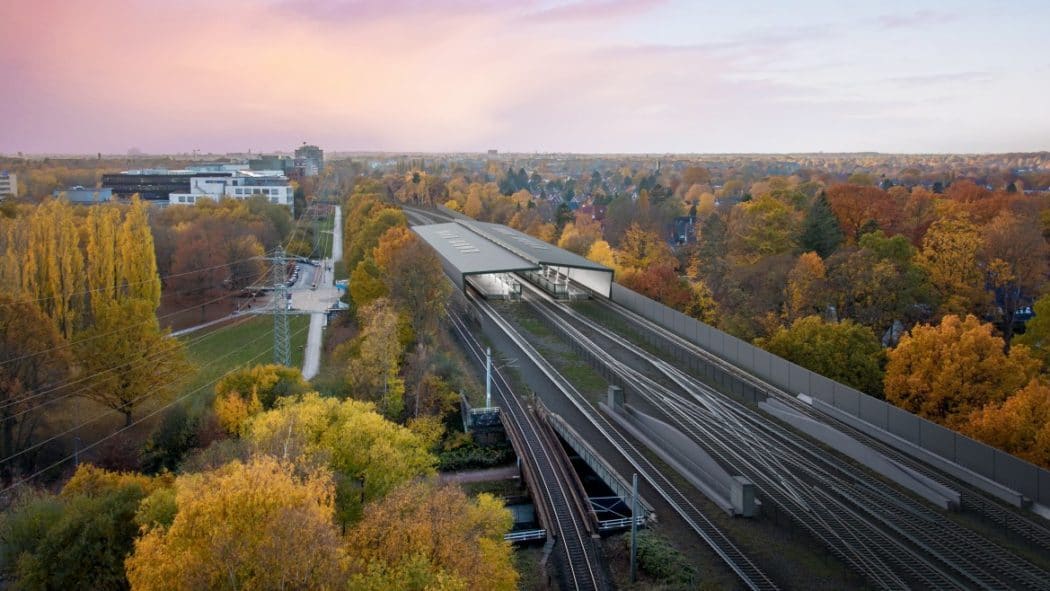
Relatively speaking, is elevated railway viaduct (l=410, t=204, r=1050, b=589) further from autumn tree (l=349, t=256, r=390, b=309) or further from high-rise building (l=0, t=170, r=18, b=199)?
high-rise building (l=0, t=170, r=18, b=199)

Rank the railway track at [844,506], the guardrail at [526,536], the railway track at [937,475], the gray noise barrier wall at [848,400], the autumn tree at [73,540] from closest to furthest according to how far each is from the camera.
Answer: the autumn tree at [73,540] → the railway track at [844,506] → the railway track at [937,475] → the guardrail at [526,536] → the gray noise barrier wall at [848,400]

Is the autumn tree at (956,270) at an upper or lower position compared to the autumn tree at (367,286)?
upper

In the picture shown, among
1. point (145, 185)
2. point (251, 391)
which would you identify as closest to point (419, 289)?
point (251, 391)

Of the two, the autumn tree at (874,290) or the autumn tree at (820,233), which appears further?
the autumn tree at (820,233)

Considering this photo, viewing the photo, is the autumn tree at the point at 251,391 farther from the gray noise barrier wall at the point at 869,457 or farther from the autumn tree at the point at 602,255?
the autumn tree at the point at 602,255

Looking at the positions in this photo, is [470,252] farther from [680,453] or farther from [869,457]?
[869,457]

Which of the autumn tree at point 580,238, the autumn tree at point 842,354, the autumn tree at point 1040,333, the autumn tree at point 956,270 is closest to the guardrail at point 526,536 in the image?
the autumn tree at point 842,354

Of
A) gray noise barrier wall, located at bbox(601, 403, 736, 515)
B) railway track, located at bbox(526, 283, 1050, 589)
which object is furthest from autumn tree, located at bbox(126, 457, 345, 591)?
railway track, located at bbox(526, 283, 1050, 589)
